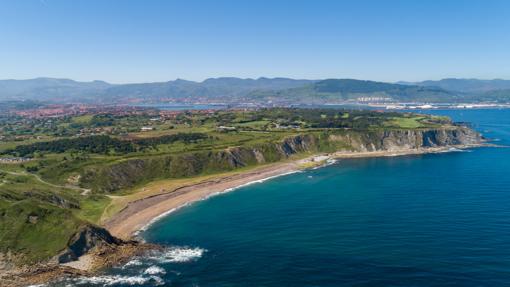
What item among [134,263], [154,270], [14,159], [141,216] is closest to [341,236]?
[154,270]

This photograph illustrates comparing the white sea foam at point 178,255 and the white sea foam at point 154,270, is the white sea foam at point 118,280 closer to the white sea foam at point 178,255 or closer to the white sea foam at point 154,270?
the white sea foam at point 154,270

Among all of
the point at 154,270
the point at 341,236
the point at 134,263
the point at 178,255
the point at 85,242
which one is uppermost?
the point at 341,236

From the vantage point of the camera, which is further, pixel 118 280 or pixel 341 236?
pixel 341 236

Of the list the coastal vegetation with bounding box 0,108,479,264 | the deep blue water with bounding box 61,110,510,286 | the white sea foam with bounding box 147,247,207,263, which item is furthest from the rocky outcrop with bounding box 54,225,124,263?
the white sea foam with bounding box 147,247,207,263

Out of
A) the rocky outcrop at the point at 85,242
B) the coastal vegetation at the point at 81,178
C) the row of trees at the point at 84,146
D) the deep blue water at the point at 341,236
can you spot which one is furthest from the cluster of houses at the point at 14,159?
the rocky outcrop at the point at 85,242

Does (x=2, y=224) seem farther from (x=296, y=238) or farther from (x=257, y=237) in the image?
(x=296, y=238)

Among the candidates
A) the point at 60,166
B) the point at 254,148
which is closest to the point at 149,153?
the point at 60,166

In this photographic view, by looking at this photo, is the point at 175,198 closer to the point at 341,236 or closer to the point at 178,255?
the point at 178,255
